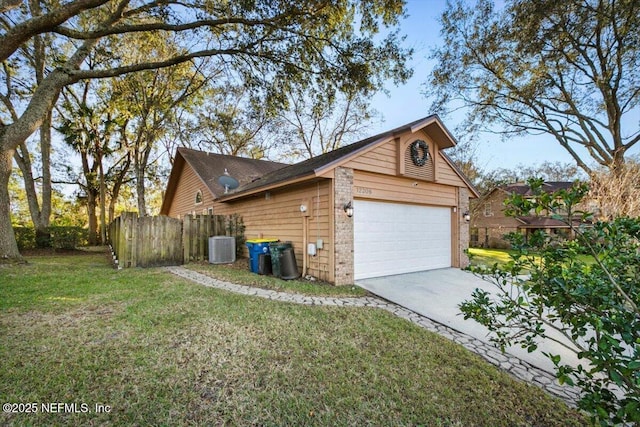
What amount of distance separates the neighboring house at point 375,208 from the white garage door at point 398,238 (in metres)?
0.03

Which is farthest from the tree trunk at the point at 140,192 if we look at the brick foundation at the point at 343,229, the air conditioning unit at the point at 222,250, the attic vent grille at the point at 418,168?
the attic vent grille at the point at 418,168

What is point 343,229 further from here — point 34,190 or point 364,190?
point 34,190

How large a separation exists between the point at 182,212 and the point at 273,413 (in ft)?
54.5

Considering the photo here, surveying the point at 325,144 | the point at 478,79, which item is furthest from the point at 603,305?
the point at 325,144

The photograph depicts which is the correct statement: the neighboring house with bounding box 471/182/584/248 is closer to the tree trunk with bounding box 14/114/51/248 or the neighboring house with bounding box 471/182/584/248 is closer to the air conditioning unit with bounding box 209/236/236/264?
the air conditioning unit with bounding box 209/236/236/264

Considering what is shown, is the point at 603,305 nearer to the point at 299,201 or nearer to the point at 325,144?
the point at 299,201

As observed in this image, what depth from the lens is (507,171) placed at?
2394cm

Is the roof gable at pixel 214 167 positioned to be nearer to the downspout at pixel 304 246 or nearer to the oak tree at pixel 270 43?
the oak tree at pixel 270 43

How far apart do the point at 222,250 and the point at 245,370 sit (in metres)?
7.66

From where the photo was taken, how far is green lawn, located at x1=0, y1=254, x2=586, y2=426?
226cm

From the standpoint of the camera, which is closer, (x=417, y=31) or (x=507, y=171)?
(x=417, y=31)

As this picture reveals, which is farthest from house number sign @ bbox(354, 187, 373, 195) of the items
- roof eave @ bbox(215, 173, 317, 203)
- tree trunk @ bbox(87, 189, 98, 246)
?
tree trunk @ bbox(87, 189, 98, 246)

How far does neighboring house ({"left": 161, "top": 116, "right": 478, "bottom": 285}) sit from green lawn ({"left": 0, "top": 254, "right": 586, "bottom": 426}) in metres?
2.54

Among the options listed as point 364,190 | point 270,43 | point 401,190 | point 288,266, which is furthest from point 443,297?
point 270,43
